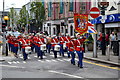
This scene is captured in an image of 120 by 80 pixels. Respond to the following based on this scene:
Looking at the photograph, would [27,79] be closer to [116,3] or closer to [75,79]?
[75,79]

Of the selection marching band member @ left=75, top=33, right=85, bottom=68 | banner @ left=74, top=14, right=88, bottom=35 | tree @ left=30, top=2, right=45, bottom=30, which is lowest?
marching band member @ left=75, top=33, right=85, bottom=68

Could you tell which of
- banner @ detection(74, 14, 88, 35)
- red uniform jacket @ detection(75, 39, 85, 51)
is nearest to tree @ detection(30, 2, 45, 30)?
banner @ detection(74, 14, 88, 35)

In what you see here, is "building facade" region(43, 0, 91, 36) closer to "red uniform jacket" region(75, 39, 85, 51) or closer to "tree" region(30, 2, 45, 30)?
"tree" region(30, 2, 45, 30)

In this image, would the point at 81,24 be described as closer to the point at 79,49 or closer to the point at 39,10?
the point at 79,49

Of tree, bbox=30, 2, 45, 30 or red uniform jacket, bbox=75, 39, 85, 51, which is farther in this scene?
tree, bbox=30, 2, 45, 30

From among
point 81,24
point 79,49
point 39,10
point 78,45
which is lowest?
point 79,49

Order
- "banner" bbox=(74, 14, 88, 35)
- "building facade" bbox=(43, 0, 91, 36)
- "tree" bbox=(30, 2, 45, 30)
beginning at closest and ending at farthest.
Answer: "banner" bbox=(74, 14, 88, 35) → "building facade" bbox=(43, 0, 91, 36) → "tree" bbox=(30, 2, 45, 30)

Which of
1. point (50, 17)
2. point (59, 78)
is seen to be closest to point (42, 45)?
point (59, 78)

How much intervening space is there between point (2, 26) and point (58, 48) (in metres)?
5.38

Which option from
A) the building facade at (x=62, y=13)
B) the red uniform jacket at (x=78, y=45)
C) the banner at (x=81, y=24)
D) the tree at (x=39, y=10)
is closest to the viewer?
the red uniform jacket at (x=78, y=45)

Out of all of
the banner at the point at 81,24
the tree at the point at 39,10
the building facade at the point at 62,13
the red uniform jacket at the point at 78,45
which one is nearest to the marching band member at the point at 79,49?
the red uniform jacket at the point at 78,45

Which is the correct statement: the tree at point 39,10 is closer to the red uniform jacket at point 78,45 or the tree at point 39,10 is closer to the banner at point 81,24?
the banner at point 81,24

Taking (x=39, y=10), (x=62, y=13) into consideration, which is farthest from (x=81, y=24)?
(x=39, y=10)

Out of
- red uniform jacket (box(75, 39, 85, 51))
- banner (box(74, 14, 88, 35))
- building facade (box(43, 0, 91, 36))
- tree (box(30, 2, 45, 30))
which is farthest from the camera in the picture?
tree (box(30, 2, 45, 30))
